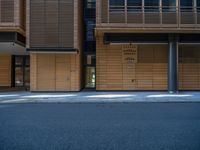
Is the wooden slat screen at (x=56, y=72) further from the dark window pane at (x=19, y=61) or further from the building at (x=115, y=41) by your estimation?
the dark window pane at (x=19, y=61)

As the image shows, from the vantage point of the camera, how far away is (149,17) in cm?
2042

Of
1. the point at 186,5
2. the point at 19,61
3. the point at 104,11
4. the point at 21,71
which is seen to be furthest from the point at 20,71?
the point at 186,5

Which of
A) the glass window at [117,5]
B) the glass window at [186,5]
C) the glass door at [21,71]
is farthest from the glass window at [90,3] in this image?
the glass door at [21,71]

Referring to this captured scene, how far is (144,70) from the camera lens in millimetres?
22891

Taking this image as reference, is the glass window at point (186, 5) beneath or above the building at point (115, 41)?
Result: above

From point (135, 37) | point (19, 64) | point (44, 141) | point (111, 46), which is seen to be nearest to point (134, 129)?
point (44, 141)

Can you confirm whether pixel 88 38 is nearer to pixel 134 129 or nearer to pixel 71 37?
pixel 71 37

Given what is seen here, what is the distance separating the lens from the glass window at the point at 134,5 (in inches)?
818

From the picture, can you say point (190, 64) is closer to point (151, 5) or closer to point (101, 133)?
point (151, 5)

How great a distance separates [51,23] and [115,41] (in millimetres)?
5119

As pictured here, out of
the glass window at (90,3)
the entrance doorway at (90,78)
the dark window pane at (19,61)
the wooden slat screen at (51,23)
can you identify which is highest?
the glass window at (90,3)

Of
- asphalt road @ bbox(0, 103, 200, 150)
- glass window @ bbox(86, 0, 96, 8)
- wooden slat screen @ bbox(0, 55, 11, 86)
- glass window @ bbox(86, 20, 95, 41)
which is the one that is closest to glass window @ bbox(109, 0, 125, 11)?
glass window @ bbox(86, 0, 96, 8)

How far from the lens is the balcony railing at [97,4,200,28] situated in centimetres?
2016

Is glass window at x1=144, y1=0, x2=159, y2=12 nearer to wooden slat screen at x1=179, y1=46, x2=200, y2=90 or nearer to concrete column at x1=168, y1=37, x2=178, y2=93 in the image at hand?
concrete column at x1=168, y1=37, x2=178, y2=93
